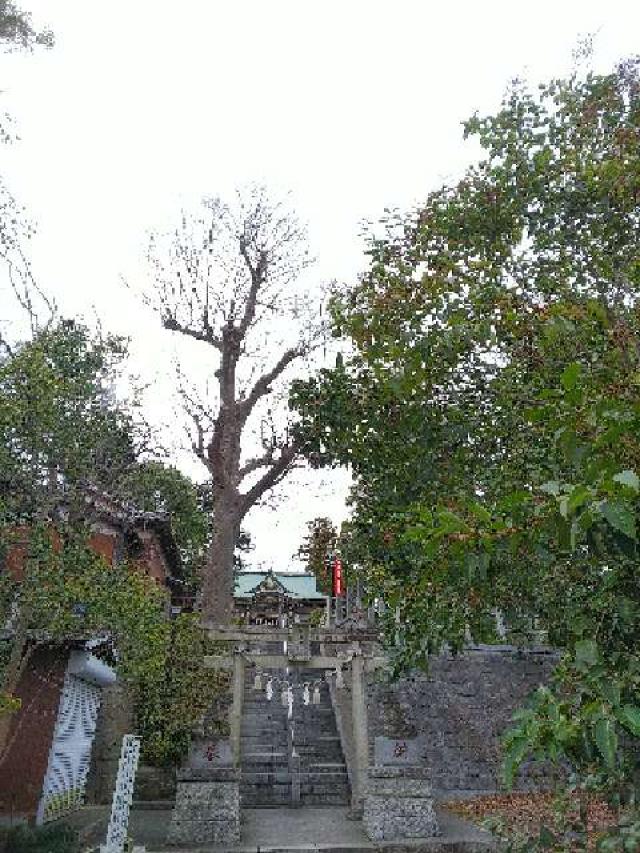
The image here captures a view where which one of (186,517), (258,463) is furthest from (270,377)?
(186,517)

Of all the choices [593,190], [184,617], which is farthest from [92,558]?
[593,190]

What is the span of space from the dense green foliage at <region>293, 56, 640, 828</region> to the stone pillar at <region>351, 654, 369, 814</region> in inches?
82.0

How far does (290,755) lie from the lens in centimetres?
1576

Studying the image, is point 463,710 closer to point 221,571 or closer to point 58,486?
point 221,571

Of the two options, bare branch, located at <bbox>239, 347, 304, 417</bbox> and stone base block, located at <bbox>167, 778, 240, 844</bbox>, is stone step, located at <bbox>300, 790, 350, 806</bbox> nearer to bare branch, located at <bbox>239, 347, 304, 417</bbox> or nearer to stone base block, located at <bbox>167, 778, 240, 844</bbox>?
stone base block, located at <bbox>167, 778, 240, 844</bbox>

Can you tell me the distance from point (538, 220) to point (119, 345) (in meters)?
7.36

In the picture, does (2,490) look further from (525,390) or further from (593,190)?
(593,190)

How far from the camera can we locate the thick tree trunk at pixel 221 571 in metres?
20.7

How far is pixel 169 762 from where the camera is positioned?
14508 mm

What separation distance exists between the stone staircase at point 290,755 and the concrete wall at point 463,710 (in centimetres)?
125

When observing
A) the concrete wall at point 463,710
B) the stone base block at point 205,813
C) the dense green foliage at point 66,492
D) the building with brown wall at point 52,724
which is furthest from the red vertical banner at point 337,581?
the dense green foliage at point 66,492

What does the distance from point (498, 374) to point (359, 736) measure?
8.16 metres

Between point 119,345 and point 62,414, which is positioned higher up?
point 119,345

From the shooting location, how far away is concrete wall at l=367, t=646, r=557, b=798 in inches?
673
